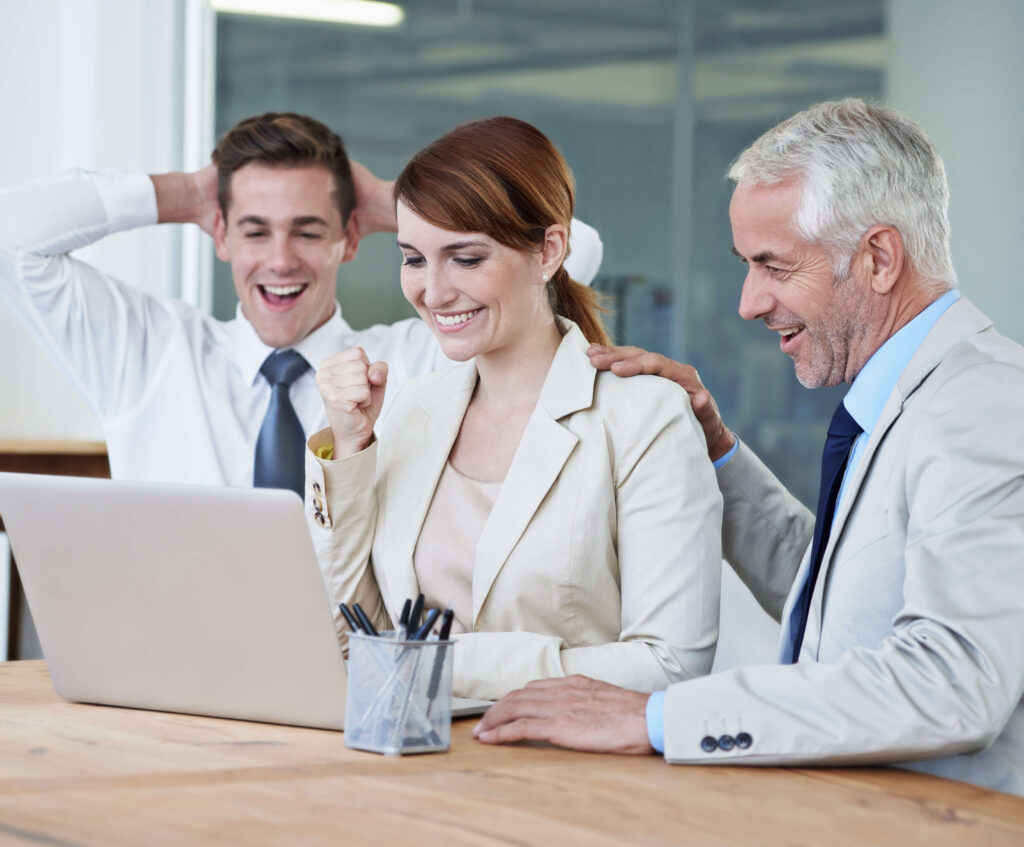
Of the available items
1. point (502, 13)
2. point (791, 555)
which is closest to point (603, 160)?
point (502, 13)

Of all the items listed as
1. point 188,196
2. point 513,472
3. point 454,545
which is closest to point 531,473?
point 513,472

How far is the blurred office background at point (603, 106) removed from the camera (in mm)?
3516

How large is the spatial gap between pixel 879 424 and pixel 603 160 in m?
2.97

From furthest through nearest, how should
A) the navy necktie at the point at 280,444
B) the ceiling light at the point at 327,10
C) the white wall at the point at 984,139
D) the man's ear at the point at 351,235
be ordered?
the ceiling light at the point at 327,10
the white wall at the point at 984,139
the man's ear at the point at 351,235
the navy necktie at the point at 280,444

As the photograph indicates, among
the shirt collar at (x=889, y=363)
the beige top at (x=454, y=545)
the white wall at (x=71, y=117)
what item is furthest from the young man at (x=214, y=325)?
the white wall at (x=71, y=117)

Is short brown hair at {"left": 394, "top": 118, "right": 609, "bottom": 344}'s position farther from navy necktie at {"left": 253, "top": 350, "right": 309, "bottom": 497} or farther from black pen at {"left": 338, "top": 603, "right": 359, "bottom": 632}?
navy necktie at {"left": 253, "top": 350, "right": 309, "bottom": 497}

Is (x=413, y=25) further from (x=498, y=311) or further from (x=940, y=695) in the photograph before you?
(x=940, y=695)

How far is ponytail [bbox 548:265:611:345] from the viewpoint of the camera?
1.80m

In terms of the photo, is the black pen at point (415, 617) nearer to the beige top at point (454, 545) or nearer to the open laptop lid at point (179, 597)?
the open laptop lid at point (179, 597)

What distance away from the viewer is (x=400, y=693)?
1106 millimetres

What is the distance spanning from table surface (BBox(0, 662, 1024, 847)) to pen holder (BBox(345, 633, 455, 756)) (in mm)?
19

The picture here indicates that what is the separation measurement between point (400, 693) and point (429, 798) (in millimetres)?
148

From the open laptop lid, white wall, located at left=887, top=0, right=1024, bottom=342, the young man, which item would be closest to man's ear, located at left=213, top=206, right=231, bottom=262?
the young man

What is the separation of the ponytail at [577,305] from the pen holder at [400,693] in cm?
78
